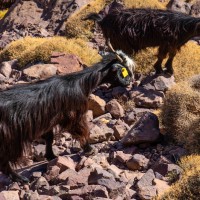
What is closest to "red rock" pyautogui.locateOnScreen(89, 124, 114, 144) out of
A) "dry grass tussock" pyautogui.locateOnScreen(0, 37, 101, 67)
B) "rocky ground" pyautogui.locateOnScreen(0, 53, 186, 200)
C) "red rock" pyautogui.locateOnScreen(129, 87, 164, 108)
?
"rocky ground" pyautogui.locateOnScreen(0, 53, 186, 200)

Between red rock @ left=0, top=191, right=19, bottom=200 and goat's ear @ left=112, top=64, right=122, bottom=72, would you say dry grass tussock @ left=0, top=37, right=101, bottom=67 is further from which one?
red rock @ left=0, top=191, right=19, bottom=200

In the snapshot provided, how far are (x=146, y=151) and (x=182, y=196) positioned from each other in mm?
1777

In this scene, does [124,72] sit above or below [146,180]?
above

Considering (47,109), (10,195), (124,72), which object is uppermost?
(124,72)

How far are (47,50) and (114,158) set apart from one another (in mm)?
4767

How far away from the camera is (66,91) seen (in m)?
7.27

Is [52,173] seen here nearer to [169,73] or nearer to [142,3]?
[169,73]

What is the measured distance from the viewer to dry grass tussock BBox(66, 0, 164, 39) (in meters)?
13.4

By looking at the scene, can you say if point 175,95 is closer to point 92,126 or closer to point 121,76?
point 121,76

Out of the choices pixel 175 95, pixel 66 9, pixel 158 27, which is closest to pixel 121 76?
pixel 175 95

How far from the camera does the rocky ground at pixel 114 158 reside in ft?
21.4

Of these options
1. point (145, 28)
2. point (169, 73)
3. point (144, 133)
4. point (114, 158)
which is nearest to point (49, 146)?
point (114, 158)

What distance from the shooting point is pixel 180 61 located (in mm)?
10961

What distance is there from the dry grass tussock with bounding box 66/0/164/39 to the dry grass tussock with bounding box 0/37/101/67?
2.58 ft
